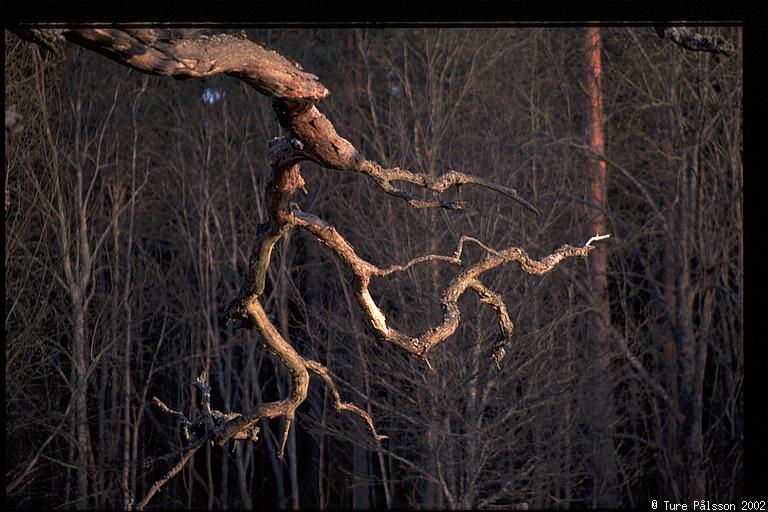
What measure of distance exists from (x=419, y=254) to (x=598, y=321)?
2.08 metres

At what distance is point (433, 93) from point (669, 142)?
8.46 ft

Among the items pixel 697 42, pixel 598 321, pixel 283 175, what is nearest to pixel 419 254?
pixel 598 321

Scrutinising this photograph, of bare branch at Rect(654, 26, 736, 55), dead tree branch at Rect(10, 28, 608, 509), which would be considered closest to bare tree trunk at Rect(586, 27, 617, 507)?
bare branch at Rect(654, 26, 736, 55)

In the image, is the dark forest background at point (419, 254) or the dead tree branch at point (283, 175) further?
the dark forest background at point (419, 254)

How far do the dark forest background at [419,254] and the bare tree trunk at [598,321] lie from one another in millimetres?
50

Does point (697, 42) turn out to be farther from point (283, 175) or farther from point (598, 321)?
point (598, 321)

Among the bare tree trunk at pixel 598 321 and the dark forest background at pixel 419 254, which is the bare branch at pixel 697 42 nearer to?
the dark forest background at pixel 419 254

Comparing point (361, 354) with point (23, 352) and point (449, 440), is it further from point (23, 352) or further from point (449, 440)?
point (23, 352)

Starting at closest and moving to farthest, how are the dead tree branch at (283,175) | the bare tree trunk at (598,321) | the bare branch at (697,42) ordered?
the dead tree branch at (283,175) < the bare branch at (697,42) < the bare tree trunk at (598,321)

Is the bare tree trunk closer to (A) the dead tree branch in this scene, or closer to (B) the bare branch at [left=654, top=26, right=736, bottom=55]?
(B) the bare branch at [left=654, top=26, right=736, bottom=55]

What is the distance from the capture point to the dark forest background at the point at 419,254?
31.9 feet

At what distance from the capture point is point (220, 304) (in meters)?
14.0

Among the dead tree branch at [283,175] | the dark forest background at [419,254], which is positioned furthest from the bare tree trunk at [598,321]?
the dead tree branch at [283,175]

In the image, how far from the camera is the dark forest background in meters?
9.73
